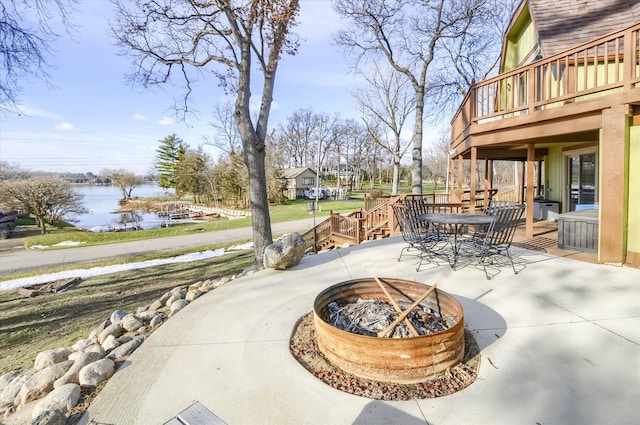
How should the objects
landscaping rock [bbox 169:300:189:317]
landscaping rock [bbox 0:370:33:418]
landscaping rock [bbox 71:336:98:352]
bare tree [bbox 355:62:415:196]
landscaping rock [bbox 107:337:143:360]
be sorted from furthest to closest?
bare tree [bbox 355:62:415:196] → landscaping rock [bbox 169:300:189:317] → landscaping rock [bbox 71:336:98:352] → landscaping rock [bbox 107:337:143:360] → landscaping rock [bbox 0:370:33:418]

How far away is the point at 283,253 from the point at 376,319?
273 centimetres

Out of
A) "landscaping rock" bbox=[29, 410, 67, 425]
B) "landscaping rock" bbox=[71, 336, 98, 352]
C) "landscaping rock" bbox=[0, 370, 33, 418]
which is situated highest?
"landscaping rock" bbox=[29, 410, 67, 425]

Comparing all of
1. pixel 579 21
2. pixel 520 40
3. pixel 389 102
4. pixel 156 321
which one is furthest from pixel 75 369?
pixel 389 102

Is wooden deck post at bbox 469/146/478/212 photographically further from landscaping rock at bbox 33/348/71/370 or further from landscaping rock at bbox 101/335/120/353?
landscaping rock at bbox 33/348/71/370

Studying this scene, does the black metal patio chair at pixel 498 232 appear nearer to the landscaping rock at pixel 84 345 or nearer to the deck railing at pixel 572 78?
the deck railing at pixel 572 78

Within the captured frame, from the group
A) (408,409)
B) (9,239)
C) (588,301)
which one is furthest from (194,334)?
(9,239)

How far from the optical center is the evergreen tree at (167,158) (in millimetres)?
46312

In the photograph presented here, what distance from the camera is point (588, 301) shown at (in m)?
3.74

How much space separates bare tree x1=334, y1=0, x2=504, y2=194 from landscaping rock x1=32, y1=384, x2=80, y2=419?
51.3 feet

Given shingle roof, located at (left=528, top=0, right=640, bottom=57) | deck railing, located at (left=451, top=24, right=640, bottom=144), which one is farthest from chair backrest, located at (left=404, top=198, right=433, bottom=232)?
shingle roof, located at (left=528, top=0, right=640, bottom=57)

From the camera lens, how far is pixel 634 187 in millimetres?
4762

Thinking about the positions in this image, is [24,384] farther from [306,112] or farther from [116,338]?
[306,112]

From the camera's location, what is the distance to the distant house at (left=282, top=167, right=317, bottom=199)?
40.1 metres

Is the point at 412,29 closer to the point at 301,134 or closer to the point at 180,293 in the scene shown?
the point at 180,293
